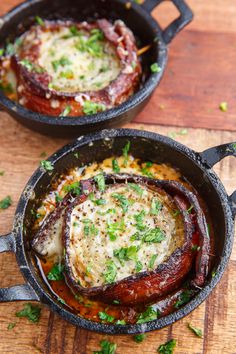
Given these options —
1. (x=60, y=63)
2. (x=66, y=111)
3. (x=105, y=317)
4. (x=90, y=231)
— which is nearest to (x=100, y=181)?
(x=90, y=231)

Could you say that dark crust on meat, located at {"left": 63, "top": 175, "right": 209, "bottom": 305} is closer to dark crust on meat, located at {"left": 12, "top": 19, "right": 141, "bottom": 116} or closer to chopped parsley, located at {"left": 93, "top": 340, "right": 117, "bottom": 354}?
chopped parsley, located at {"left": 93, "top": 340, "right": 117, "bottom": 354}

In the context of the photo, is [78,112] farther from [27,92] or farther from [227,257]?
[227,257]

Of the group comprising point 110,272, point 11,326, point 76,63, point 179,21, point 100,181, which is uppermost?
point 179,21

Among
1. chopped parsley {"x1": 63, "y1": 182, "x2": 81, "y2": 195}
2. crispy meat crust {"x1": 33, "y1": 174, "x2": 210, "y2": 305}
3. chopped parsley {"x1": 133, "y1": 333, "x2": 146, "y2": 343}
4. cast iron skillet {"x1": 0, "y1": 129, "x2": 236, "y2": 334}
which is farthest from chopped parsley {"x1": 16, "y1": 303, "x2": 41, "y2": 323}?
chopped parsley {"x1": 63, "y1": 182, "x2": 81, "y2": 195}

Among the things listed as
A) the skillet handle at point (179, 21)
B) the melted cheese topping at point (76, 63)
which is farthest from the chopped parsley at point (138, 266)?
the skillet handle at point (179, 21)

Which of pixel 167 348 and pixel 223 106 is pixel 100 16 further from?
pixel 167 348

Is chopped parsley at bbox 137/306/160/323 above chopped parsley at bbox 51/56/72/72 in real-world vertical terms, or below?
below

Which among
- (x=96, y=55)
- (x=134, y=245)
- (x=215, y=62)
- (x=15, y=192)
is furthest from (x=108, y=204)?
(x=215, y=62)

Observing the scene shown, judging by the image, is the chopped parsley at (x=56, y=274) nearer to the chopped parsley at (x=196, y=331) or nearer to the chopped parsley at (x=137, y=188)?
the chopped parsley at (x=137, y=188)
